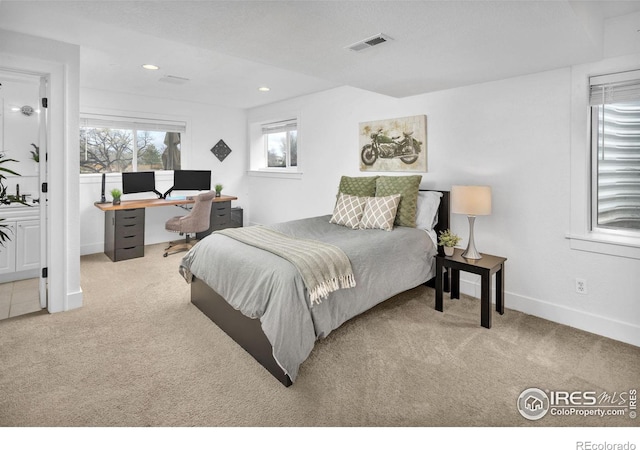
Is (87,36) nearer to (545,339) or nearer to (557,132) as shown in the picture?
(557,132)

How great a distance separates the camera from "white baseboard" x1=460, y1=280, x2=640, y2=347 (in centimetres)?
261

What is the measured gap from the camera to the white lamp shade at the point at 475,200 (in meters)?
2.97

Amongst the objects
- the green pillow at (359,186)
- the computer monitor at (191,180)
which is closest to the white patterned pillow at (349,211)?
the green pillow at (359,186)

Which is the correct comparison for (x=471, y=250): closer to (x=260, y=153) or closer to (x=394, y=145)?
(x=394, y=145)

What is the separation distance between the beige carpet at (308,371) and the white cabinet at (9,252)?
1.32 meters

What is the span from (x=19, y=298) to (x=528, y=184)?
489 cm

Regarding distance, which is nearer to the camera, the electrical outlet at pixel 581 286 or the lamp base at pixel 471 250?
the electrical outlet at pixel 581 286

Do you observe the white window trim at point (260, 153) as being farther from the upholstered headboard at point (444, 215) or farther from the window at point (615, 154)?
the window at point (615, 154)

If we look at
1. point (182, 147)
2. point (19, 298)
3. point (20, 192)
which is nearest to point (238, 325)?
point (19, 298)

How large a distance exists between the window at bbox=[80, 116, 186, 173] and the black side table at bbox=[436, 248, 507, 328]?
186 inches

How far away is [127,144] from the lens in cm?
544

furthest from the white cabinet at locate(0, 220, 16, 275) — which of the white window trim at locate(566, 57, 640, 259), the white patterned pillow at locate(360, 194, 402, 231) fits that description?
the white window trim at locate(566, 57, 640, 259)

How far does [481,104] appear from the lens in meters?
3.32

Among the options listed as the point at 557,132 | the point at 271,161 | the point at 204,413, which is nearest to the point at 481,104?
the point at 557,132
